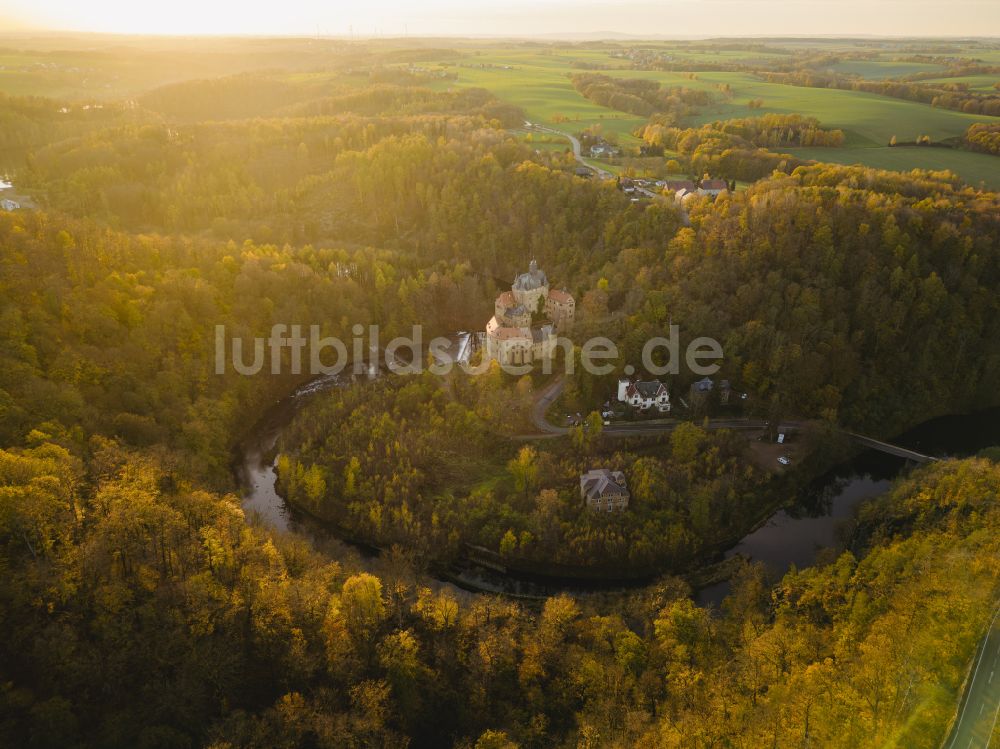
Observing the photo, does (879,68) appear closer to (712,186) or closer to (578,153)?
(578,153)

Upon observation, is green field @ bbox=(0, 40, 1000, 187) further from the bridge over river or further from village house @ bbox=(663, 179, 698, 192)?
the bridge over river

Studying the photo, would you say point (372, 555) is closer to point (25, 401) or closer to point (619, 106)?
point (25, 401)

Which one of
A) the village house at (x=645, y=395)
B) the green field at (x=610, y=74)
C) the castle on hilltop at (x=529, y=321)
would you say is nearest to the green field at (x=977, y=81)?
the green field at (x=610, y=74)

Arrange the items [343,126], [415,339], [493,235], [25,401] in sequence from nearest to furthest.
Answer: [25,401] → [415,339] → [493,235] → [343,126]

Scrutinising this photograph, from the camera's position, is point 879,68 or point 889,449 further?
point 879,68

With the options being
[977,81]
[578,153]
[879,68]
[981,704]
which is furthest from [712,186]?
[879,68]

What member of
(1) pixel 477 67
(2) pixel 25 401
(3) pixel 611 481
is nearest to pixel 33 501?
(2) pixel 25 401
